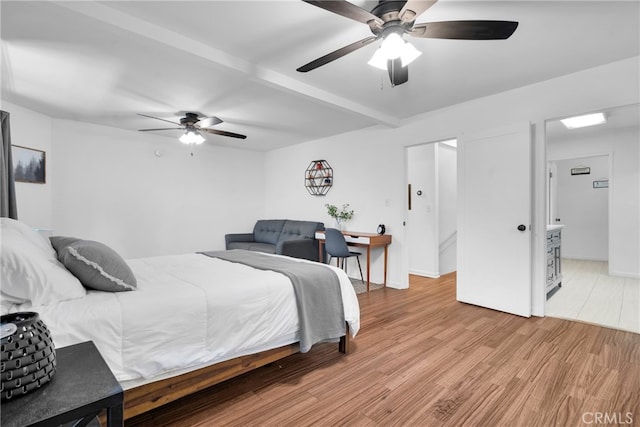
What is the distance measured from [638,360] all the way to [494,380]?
3.96ft

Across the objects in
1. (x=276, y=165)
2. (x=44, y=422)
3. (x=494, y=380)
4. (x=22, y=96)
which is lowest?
(x=494, y=380)

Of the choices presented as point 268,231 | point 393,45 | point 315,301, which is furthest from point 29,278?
point 268,231

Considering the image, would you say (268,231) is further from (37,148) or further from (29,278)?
(29,278)

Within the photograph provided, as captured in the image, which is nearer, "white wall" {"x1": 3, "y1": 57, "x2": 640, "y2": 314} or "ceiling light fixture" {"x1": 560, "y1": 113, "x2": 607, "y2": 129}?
"white wall" {"x1": 3, "y1": 57, "x2": 640, "y2": 314}

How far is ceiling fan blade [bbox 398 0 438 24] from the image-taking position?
63.3 inches

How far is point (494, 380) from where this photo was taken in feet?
6.79

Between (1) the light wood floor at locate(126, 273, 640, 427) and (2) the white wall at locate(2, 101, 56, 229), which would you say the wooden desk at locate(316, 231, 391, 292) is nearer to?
(1) the light wood floor at locate(126, 273, 640, 427)

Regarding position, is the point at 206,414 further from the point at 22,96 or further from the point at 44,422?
the point at 22,96

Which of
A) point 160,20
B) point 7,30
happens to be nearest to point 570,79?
point 160,20

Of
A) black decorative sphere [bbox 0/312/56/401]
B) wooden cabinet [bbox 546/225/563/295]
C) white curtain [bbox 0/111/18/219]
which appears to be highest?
white curtain [bbox 0/111/18/219]

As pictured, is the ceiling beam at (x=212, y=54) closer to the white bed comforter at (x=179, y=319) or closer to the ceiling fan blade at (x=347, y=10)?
the ceiling fan blade at (x=347, y=10)

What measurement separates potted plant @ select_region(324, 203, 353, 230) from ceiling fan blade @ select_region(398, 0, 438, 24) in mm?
3416

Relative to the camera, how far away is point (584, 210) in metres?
6.46

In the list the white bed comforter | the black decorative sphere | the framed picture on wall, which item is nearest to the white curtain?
the framed picture on wall
